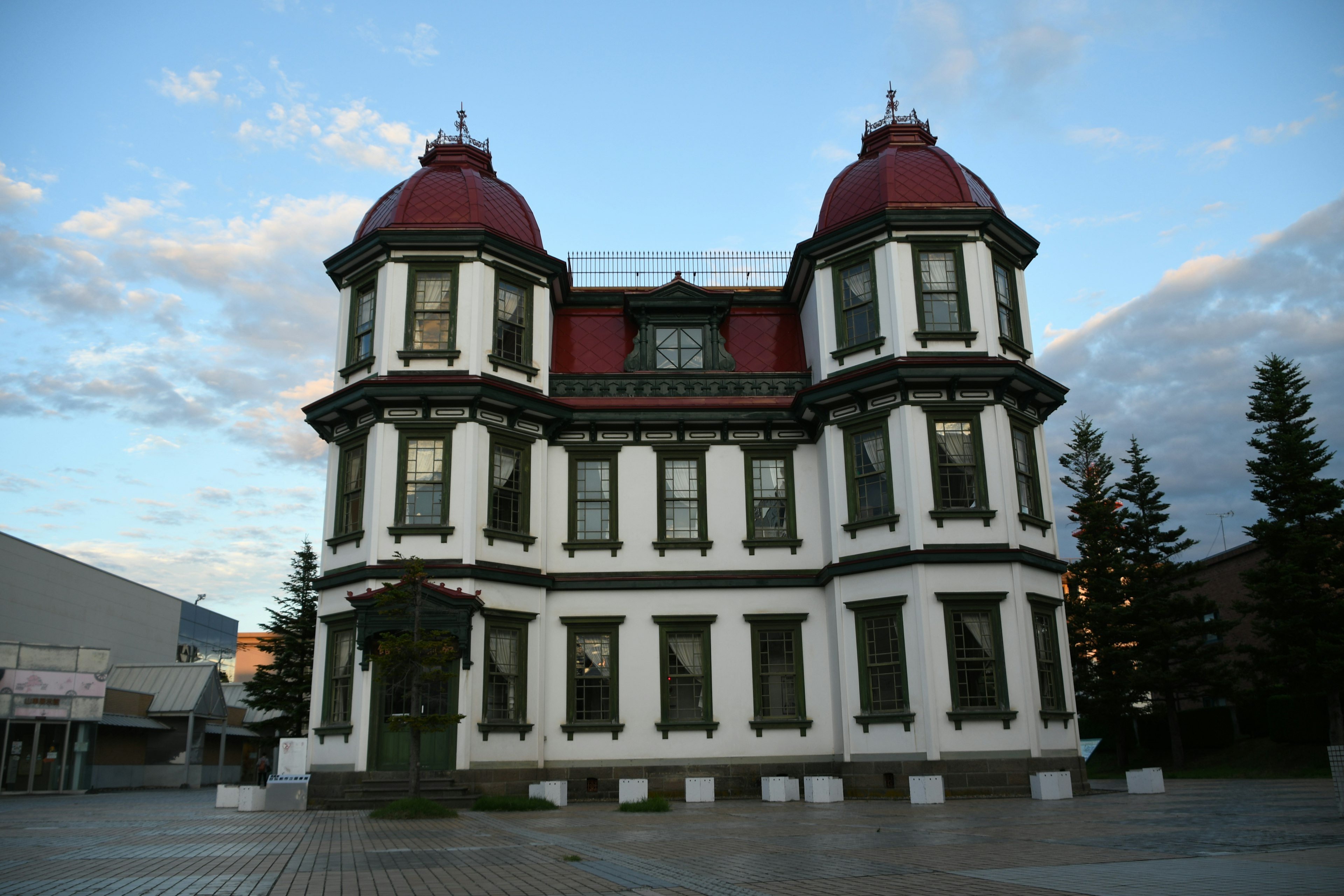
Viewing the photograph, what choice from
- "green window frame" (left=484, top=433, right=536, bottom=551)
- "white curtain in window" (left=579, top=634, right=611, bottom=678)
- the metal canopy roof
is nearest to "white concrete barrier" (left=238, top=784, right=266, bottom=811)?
"green window frame" (left=484, top=433, right=536, bottom=551)

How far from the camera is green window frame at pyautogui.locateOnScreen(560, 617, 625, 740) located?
2598 cm

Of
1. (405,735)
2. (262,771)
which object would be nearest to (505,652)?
(405,735)

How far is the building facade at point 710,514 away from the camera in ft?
78.4

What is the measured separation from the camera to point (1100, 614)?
1582 inches

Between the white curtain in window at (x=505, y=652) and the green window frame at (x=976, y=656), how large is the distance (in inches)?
431

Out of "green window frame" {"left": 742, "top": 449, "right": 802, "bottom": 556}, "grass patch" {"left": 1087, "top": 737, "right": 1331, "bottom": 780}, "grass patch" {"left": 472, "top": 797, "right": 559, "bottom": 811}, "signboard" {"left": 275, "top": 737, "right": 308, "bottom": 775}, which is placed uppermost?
"green window frame" {"left": 742, "top": 449, "right": 802, "bottom": 556}

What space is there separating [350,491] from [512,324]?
634 cm

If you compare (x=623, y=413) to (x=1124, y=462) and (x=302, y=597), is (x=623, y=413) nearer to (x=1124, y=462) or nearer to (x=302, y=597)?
(x=302, y=597)

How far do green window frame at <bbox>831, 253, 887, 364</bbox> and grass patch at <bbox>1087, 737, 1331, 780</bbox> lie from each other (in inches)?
766

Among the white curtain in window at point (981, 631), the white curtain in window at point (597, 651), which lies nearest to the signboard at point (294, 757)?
the white curtain in window at point (597, 651)

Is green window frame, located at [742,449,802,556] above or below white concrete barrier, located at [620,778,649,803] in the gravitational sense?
above

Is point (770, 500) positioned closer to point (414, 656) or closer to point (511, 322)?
point (511, 322)

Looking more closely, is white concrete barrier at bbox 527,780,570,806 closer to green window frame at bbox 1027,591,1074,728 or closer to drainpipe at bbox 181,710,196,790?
green window frame at bbox 1027,591,1074,728

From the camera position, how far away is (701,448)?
28047 millimetres
